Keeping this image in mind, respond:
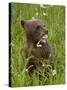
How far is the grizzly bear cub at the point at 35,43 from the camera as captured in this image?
2604 mm

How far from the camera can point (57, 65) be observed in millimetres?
2691

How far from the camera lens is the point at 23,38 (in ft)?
8.50

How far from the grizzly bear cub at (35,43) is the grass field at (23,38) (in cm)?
5

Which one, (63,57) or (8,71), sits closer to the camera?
(8,71)

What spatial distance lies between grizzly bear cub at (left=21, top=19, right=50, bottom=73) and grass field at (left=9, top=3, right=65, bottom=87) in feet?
0.15

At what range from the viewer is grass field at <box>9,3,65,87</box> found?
8.38ft

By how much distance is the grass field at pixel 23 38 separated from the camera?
2.55 m

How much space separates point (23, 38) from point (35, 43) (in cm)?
14

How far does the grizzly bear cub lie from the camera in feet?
8.54

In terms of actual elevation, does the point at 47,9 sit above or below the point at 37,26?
above

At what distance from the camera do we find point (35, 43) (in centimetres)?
262

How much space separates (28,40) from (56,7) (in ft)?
1.54

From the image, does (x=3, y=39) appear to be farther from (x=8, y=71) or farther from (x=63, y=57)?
(x=63, y=57)

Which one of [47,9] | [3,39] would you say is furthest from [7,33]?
[47,9]
